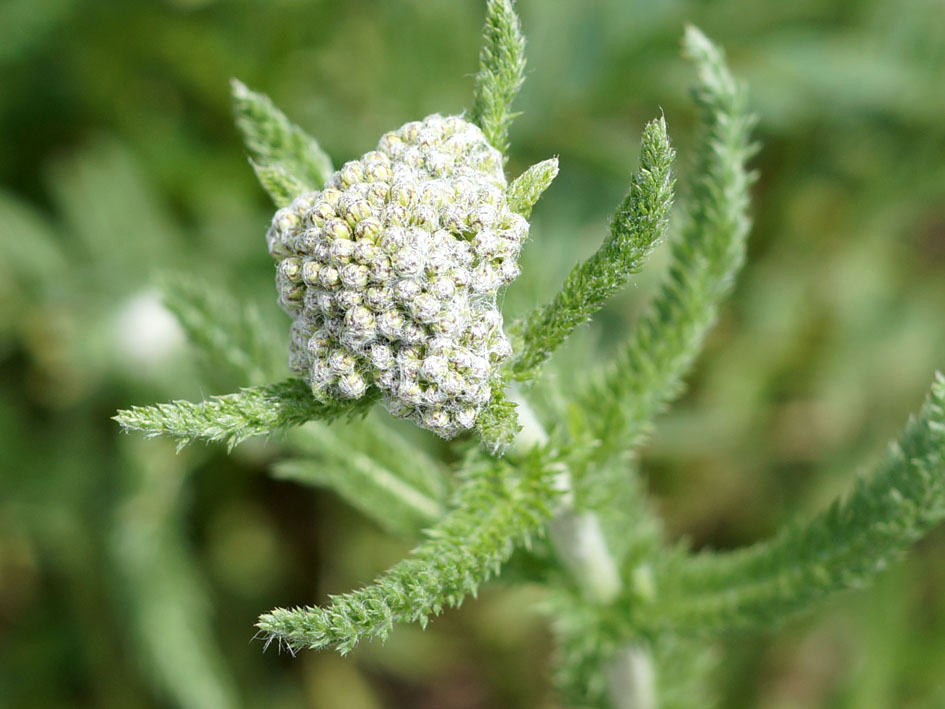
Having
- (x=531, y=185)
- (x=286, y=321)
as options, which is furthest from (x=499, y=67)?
(x=286, y=321)

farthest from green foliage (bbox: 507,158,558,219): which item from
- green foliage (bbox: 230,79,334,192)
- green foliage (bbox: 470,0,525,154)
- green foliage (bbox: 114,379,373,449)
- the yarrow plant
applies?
green foliage (bbox: 230,79,334,192)

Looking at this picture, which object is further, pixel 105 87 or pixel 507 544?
pixel 105 87

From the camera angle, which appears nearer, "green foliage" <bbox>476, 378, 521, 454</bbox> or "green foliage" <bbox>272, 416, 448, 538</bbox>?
"green foliage" <bbox>476, 378, 521, 454</bbox>

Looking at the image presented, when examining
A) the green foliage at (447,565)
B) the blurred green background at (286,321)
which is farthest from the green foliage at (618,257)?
the blurred green background at (286,321)

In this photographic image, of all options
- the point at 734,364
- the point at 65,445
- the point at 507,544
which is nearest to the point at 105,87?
the point at 65,445

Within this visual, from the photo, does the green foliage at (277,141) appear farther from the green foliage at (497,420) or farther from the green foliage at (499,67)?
the green foliage at (497,420)

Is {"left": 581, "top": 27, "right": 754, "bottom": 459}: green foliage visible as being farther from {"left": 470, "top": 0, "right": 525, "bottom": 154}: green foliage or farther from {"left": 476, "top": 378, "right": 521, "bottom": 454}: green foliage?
{"left": 470, "top": 0, "right": 525, "bottom": 154}: green foliage

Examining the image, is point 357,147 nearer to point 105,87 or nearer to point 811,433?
point 105,87
